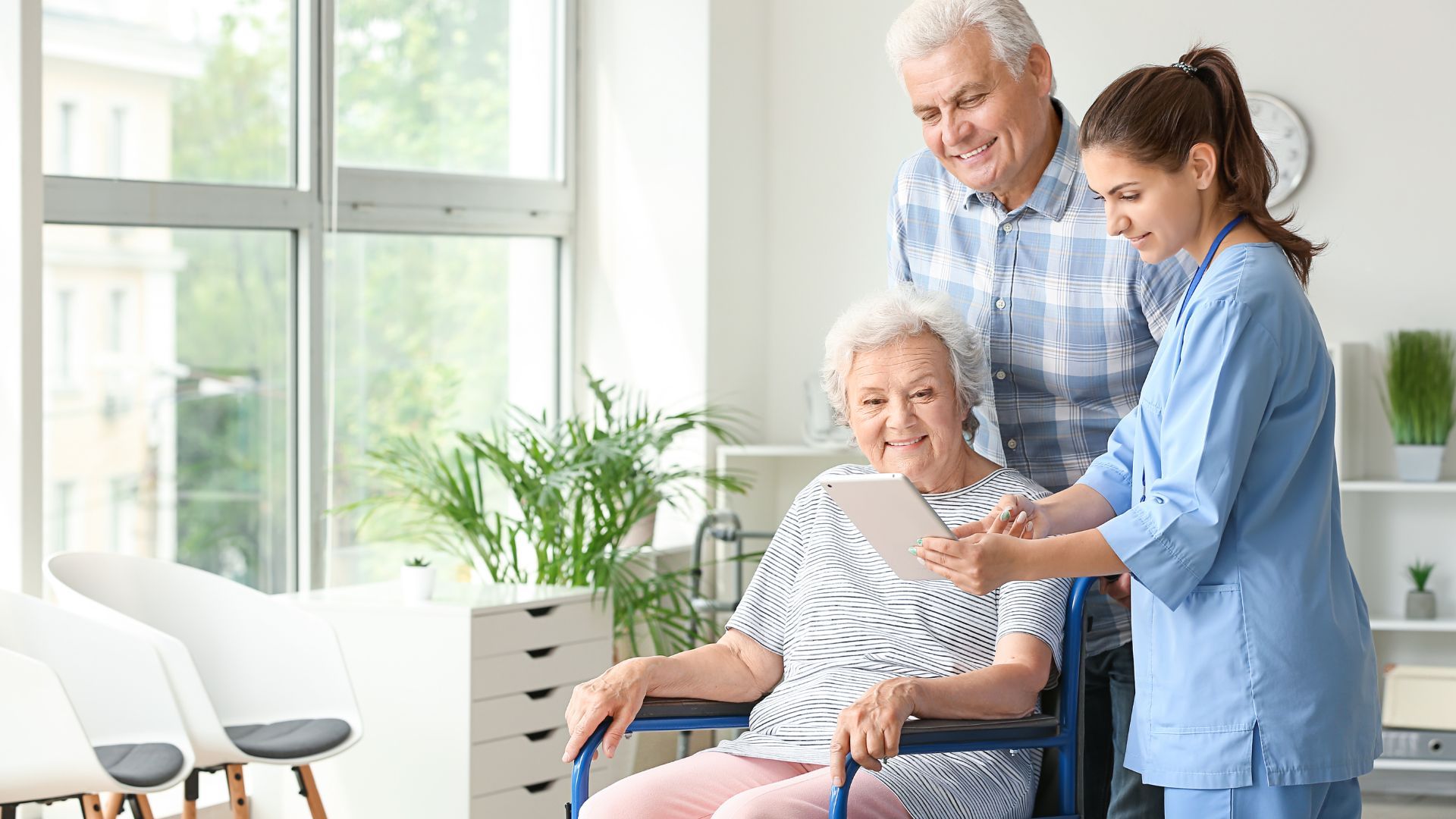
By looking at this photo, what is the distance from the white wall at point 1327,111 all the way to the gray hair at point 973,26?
2.58m

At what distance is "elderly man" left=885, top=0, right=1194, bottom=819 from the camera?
86.1 inches

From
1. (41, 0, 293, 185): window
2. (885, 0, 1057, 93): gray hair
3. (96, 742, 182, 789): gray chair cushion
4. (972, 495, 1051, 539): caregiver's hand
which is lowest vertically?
(96, 742, 182, 789): gray chair cushion

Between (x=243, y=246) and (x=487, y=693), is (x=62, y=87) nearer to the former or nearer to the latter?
(x=243, y=246)

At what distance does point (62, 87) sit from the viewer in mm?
3523

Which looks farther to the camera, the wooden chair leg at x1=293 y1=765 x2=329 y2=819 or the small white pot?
the small white pot

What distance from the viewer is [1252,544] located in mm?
1655

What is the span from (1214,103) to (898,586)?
86cm

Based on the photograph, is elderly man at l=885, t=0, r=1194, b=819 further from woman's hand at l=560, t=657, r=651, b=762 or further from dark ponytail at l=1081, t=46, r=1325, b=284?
woman's hand at l=560, t=657, r=651, b=762

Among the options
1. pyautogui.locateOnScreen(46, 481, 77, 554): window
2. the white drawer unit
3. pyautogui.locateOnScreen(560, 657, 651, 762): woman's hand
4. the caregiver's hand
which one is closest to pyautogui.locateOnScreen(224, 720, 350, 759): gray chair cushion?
the white drawer unit

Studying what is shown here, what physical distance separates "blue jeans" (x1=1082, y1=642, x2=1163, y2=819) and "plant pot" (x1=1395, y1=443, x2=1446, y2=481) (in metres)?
2.53

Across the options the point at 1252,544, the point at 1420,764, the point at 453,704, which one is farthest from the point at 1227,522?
the point at 1420,764

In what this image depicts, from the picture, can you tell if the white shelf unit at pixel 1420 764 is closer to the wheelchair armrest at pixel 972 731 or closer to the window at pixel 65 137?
the wheelchair armrest at pixel 972 731

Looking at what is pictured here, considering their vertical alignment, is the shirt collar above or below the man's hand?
above

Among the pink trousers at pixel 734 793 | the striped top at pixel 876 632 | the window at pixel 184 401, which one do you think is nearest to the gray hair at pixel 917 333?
the striped top at pixel 876 632
